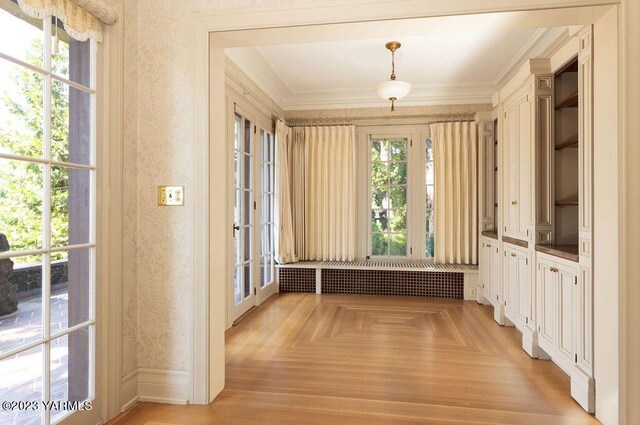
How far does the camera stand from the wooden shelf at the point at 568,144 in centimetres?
277

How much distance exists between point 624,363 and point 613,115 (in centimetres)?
124

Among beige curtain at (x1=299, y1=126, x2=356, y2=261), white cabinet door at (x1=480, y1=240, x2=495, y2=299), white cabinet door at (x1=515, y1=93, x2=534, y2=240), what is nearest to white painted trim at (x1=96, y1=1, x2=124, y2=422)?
white cabinet door at (x1=515, y1=93, x2=534, y2=240)

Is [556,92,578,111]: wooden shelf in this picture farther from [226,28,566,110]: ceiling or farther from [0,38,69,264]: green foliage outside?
[0,38,69,264]: green foliage outside

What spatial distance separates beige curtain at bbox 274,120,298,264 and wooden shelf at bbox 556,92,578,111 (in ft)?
10.5

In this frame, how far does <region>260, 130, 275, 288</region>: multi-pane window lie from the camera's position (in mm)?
4871

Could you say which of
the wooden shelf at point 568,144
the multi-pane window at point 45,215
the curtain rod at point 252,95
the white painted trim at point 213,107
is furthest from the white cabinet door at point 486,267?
the multi-pane window at point 45,215

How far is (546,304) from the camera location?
9.04 ft

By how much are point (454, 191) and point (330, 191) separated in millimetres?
1697

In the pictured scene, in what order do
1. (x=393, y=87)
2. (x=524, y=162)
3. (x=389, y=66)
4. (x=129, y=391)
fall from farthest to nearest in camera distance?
(x=389, y=66) → (x=393, y=87) → (x=524, y=162) → (x=129, y=391)

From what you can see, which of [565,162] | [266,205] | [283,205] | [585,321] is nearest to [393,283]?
[283,205]

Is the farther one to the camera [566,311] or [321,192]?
[321,192]

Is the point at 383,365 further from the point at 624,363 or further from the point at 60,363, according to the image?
the point at 60,363

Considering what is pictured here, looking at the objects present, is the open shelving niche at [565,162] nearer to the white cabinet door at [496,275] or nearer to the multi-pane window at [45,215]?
the white cabinet door at [496,275]

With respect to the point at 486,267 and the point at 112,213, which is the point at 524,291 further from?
the point at 112,213
